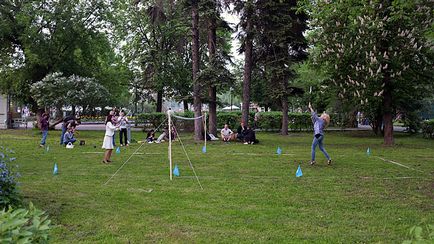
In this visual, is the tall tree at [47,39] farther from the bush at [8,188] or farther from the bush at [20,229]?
the bush at [20,229]

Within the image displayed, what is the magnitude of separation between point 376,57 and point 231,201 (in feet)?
42.0

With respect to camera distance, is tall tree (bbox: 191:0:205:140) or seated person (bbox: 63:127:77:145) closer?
seated person (bbox: 63:127:77:145)

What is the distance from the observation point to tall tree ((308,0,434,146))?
1745cm

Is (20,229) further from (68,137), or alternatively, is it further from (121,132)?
(121,132)

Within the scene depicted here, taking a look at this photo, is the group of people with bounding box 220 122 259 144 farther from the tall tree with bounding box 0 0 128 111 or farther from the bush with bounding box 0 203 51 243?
the bush with bounding box 0 203 51 243

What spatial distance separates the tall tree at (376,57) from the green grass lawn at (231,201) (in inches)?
256

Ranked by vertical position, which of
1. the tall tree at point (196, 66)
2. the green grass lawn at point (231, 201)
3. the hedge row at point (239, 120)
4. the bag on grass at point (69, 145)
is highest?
the tall tree at point (196, 66)

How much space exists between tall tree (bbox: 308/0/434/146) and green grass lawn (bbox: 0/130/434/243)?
6505 millimetres

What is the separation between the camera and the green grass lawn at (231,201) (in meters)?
5.55

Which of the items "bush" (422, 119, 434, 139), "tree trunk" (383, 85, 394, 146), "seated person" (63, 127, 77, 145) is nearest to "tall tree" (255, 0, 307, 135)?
"tree trunk" (383, 85, 394, 146)

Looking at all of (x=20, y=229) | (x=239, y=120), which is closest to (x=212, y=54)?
(x=239, y=120)

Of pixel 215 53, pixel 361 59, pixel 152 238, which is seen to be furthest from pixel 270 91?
pixel 152 238

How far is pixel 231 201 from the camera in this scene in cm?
741

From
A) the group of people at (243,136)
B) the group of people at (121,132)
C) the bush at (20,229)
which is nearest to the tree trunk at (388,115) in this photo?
the group of people at (243,136)
